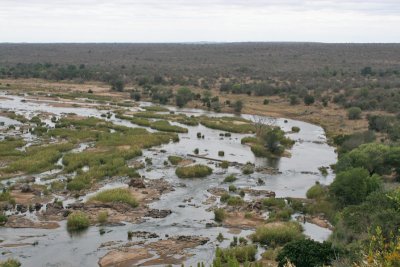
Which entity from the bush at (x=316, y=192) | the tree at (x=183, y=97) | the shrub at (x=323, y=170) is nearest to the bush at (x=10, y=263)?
the bush at (x=316, y=192)

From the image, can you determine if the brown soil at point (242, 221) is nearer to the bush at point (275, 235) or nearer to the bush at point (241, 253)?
the bush at point (275, 235)

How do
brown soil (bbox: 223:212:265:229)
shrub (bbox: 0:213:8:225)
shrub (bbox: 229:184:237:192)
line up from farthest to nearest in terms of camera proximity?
shrub (bbox: 229:184:237:192) → brown soil (bbox: 223:212:265:229) → shrub (bbox: 0:213:8:225)

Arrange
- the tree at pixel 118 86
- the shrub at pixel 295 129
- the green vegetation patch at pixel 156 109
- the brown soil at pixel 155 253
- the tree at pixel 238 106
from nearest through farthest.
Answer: the brown soil at pixel 155 253
the shrub at pixel 295 129
the green vegetation patch at pixel 156 109
the tree at pixel 238 106
the tree at pixel 118 86

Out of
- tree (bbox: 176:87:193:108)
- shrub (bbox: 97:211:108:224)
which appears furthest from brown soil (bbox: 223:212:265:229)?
tree (bbox: 176:87:193:108)

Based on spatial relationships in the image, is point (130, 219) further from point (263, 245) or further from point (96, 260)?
point (263, 245)

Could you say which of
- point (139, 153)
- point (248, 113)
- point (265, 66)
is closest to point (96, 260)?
point (139, 153)

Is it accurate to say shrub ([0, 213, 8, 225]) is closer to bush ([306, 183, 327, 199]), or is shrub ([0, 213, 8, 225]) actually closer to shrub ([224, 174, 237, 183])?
shrub ([224, 174, 237, 183])
